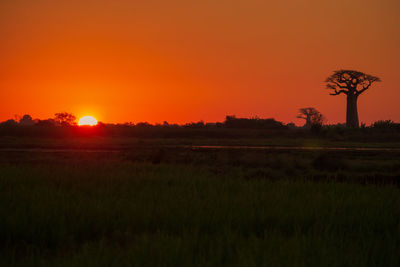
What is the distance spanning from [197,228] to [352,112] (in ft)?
181

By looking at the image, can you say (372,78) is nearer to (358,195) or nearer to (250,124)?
(250,124)

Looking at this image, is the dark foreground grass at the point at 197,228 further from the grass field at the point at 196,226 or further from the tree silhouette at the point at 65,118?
the tree silhouette at the point at 65,118

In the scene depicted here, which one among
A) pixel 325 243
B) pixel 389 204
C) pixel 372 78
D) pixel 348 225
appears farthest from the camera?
pixel 372 78

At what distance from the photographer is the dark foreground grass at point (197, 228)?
3.83 meters

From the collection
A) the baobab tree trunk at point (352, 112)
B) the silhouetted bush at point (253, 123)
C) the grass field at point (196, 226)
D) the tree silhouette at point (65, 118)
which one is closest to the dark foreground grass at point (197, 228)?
the grass field at point (196, 226)

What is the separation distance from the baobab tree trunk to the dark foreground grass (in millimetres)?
49149

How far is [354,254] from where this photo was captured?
13.1 ft

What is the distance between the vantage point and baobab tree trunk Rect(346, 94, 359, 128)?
5338 centimetres

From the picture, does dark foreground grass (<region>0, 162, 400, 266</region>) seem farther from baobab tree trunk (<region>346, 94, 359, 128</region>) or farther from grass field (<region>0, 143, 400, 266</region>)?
baobab tree trunk (<region>346, 94, 359, 128</region>)

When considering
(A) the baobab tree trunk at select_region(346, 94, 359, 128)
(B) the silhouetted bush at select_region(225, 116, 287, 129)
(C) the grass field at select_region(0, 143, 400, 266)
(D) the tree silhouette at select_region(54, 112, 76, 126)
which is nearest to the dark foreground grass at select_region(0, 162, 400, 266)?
(C) the grass field at select_region(0, 143, 400, 266)

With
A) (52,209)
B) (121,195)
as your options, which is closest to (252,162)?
(121,195)

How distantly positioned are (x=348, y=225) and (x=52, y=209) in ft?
15.2

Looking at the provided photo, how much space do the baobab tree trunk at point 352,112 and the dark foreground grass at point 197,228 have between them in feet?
161

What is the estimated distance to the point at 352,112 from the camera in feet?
179
